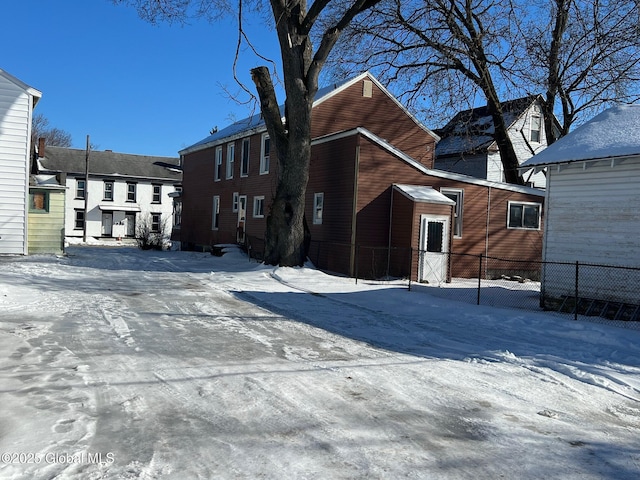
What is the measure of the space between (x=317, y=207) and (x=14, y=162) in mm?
11311

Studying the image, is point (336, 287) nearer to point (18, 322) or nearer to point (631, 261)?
point (631, 261)

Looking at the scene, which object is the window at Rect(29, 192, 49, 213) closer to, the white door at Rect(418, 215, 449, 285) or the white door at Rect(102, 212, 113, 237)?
the white door at Rect(418, 215, 449, 285)

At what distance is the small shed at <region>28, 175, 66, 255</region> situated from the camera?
21766 millimetres

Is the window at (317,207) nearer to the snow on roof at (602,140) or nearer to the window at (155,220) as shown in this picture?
the snow on roof at (602,140)

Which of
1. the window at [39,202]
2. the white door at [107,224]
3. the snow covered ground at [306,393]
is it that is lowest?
the snow covered ground at [306,393]

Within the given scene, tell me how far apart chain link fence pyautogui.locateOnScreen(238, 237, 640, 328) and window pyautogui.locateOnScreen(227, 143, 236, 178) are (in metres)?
5.55

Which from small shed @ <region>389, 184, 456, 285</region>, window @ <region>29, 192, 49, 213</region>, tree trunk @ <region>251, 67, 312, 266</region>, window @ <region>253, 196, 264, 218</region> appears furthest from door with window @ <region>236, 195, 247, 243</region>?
small shed @ <region>389, 184, 456, 285</region>

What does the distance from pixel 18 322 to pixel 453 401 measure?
7.00 metres

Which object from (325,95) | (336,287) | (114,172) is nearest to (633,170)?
(336,287)

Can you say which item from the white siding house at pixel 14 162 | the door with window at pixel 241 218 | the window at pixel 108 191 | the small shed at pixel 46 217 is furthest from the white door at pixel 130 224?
the white siding house at pixel 14 162

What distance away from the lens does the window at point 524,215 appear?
2319 centimetres

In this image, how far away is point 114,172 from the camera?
162 ft

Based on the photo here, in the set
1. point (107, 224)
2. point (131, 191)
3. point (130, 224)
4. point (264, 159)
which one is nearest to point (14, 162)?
point (264, 159)

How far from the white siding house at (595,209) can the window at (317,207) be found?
9.31 meters
